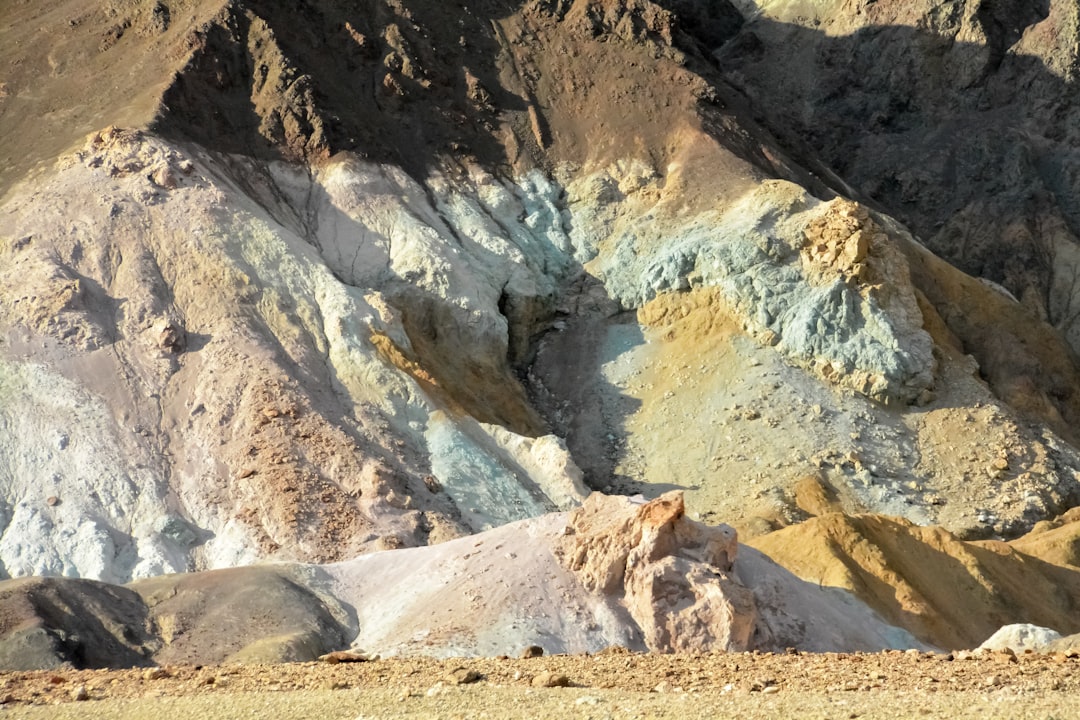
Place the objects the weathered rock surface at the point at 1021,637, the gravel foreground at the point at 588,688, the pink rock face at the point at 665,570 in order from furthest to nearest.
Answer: the pink rock face at the point at 665,570
the weathered rock surface at the point at 1021,637
the gravel foreground at the point at 588,688

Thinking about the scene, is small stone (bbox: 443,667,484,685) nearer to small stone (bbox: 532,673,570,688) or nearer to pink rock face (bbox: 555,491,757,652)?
small stone (bbox: 532,673,570,688)

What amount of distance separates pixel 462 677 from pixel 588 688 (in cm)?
159

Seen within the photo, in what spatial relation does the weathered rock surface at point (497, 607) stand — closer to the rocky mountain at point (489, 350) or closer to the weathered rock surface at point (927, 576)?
the rocky mountain at point (489, 350)

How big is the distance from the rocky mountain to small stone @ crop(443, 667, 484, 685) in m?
6.72

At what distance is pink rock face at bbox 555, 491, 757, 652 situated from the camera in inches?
982

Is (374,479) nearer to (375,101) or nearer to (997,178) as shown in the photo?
(375,101)

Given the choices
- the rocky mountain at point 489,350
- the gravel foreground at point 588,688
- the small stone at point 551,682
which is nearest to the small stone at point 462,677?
the gravel foreground at point 588,688

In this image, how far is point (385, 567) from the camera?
28094 mm

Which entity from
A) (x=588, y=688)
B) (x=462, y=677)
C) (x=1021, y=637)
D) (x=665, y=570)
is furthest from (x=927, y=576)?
(x=588, y=688)

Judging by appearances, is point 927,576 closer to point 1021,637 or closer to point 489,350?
point 1021,637

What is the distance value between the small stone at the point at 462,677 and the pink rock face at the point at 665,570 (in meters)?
8.06

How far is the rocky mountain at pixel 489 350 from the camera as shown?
26.6 m

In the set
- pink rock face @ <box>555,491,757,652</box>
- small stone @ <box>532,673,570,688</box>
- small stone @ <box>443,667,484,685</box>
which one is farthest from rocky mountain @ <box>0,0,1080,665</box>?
Answer: small stone @ <box>532,673,570,688</box>

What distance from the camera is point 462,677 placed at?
659 inches
